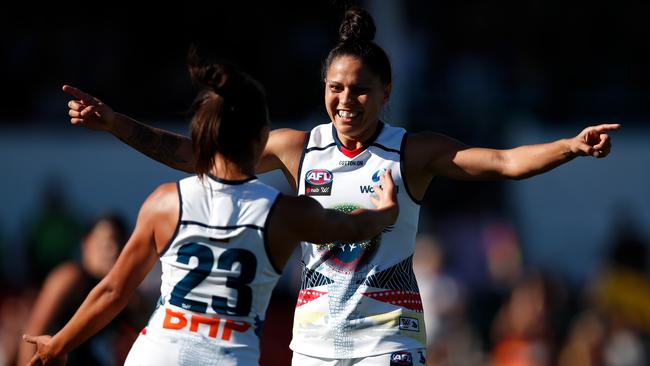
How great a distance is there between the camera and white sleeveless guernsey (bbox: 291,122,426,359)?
5.74 meters

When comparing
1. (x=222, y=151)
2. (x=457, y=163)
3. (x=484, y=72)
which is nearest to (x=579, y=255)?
(x=484, y=72)

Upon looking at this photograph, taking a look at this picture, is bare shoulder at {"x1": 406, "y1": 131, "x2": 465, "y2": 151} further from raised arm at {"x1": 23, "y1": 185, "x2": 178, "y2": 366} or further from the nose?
raised arm at {"x1": 23, "y1": 185, "x2": 178, "y2": 366}

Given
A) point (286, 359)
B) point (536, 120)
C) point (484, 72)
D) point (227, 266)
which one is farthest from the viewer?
point (484, 72)

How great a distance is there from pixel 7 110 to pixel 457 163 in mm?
10917

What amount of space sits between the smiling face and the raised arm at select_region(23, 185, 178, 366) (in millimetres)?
1324

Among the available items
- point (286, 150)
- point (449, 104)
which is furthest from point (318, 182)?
point (449, 104)

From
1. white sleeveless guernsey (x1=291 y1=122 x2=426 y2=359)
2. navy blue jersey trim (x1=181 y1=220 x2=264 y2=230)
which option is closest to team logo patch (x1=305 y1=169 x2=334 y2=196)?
white sleeveless guernsey (x1=291 y1=122 x2=426 y2=359)

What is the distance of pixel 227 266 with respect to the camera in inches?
183

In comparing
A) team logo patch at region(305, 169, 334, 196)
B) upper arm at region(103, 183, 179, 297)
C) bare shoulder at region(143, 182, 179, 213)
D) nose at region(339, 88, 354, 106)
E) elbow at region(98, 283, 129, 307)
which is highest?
nose at region(339, 88, 354, 106)

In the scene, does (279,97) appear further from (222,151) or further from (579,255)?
(222,151)

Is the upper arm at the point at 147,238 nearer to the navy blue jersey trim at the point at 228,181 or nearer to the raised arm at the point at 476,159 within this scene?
the navy blue jersey trim at the point at 228,181

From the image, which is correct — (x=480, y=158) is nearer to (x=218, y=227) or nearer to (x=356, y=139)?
(x=356, y=139)

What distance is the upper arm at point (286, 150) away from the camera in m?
6.02

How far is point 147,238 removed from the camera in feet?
15.6
